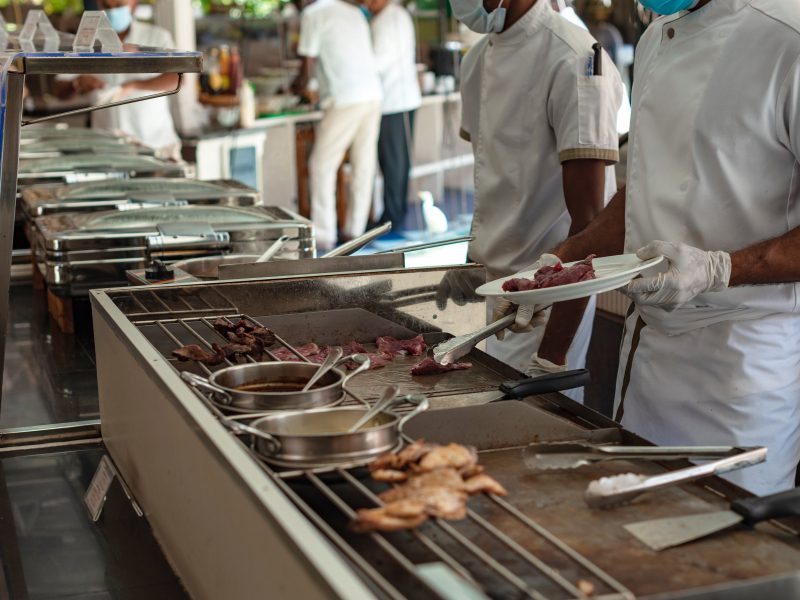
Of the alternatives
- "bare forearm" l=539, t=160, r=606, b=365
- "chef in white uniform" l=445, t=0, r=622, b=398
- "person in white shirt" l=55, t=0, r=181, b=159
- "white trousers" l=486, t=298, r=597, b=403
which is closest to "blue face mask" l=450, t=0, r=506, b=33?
"chef in white uniform" l=445, t=0, r=622, b=398

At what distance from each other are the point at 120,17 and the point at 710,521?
4242 mm

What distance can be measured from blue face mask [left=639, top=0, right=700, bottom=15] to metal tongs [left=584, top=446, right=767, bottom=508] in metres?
0.85

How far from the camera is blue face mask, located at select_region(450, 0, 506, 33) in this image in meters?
2.26

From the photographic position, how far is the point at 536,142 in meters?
2.31

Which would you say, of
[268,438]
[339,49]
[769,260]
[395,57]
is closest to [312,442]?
[268,438]

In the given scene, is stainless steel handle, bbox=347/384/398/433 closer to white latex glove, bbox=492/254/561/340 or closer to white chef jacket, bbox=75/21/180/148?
white latex glove, bbox=492/254/561/340

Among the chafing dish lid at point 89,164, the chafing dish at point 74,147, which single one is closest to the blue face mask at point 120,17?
the chafing dish at point 74,147

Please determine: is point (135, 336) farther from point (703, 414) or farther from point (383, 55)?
point (383, 55)

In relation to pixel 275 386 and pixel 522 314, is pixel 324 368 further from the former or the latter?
pixel 522 314

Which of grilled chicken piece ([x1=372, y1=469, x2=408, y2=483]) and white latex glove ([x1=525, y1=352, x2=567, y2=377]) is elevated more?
grilled chicken piece ([x1=372, y1=469, x2=408, y2=483])

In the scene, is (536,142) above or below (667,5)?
below

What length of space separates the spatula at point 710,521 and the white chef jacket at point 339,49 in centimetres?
606

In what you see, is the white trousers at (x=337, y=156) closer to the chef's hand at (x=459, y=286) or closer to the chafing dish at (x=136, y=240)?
the chafing dish at (x=136, y=240)

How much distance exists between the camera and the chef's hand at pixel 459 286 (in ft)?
5.72
